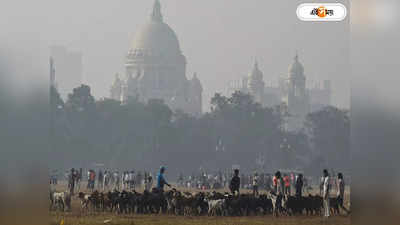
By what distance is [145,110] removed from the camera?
6162 cm

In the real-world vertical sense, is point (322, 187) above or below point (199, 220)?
above

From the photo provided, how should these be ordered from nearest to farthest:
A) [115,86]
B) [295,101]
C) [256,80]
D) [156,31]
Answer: [256,80] < [115,86] < [156,31] < [295,101]

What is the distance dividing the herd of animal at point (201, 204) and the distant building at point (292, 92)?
6.67ft

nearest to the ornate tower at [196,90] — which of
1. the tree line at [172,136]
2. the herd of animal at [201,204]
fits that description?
the herd of animal at [201,204]

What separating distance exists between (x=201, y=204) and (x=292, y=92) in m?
16.2

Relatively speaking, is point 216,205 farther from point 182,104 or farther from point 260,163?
point 182,104

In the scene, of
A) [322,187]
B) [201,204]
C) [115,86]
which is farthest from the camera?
[115,86]

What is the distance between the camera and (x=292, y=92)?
33250 millimetres

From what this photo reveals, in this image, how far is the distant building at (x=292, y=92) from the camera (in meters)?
14.4

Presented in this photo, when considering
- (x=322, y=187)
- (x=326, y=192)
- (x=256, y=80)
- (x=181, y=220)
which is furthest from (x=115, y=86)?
Answer: (x=326, y=192)

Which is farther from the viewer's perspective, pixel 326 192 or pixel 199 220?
pixel 199 220

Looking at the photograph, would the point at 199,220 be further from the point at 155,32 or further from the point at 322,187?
the point at 155,32

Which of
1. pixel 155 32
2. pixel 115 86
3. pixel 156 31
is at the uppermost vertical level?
pixel 155 32

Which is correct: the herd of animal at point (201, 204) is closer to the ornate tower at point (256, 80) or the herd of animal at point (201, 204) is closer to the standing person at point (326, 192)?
the standing person at point (326, 192)
